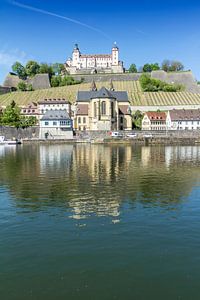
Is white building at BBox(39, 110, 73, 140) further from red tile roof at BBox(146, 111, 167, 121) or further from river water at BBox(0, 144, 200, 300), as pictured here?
river water at BBox(0, 144, 200, 300)

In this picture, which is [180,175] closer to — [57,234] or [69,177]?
[69,177]

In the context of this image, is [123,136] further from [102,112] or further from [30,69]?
[30,69]

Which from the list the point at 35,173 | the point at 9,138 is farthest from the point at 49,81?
the point at 35,173

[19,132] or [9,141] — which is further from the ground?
[19,132]

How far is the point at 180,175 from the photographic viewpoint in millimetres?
31141

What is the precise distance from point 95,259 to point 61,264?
Result: 1.24 metres

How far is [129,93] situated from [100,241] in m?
140

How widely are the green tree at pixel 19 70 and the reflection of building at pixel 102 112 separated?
7418 cm

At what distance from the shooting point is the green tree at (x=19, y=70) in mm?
177175

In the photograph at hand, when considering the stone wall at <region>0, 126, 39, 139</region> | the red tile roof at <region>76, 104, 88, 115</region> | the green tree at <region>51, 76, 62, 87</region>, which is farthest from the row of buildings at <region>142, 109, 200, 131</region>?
the green tree at <region>51, 76, 62, 87</region>

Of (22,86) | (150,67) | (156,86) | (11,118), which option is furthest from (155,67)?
(11,118)

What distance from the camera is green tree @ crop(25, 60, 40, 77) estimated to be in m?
179

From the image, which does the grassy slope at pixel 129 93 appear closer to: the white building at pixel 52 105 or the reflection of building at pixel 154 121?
the white building at pixel 52 105

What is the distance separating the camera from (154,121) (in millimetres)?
115000
